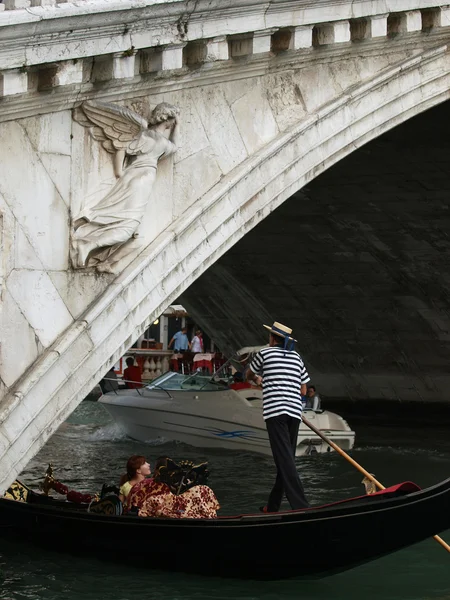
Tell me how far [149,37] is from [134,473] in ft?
7.27

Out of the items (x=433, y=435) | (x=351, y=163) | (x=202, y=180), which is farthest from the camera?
(x=433, y=435)

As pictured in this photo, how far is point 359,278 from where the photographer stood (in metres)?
11.8

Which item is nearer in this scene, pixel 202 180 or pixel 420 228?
pixel 202 180

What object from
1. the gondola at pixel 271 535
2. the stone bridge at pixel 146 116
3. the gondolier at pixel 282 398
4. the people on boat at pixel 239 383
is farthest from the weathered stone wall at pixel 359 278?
the gondola at pixel 271 535

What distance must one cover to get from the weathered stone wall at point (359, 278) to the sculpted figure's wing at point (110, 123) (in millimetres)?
4605

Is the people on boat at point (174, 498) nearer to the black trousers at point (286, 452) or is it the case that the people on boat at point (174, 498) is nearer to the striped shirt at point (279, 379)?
the black trousers at point (286, 452)

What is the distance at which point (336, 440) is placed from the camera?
1032 centimetres

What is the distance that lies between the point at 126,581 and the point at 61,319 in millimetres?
1600

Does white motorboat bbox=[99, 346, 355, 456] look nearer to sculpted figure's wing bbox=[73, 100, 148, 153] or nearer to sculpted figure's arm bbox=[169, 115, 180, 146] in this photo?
sculpted figure's arm bbox=[169, 115, 180, 146]

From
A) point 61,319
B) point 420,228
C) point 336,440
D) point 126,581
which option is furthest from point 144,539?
point 420,228

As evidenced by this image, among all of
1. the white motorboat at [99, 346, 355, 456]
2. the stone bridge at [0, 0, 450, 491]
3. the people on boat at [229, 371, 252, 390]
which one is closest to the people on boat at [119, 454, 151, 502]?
the stone bridge at [0, 0, 450, 491]

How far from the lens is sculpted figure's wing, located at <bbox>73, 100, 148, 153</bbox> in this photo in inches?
189

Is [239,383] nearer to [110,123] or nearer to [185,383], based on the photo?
[185,383]

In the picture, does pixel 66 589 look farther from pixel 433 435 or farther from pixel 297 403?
pixel 433 435
